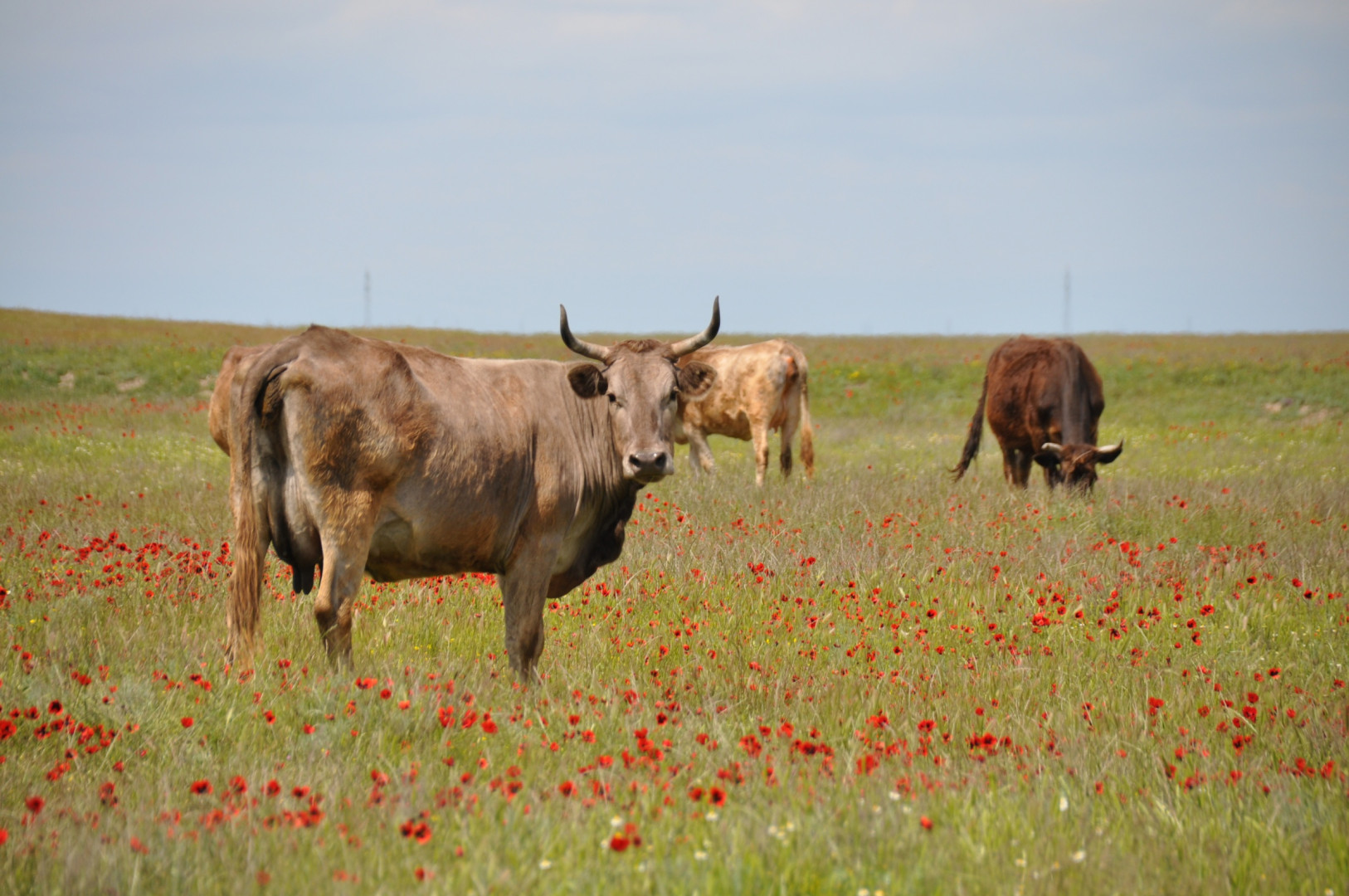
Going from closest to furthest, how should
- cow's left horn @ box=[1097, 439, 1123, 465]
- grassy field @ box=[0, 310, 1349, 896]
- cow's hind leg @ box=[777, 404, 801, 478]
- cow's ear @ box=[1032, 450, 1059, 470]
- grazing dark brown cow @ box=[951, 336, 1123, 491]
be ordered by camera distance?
grassy field @ box=[0, 310, 1349, 896]
cow's left horn @ box=[1097, 439, 1123, 465]
grazing dark brown cow @ box=[951, 336, 1123, 491]
cow's ear @ box=[1032, 450, 1059, 470]
cow's hind leg @ box=[777, 404, 801, 478]

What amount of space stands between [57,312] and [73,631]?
48424 mm

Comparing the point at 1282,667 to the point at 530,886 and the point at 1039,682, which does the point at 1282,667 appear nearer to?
the point at 1039,682

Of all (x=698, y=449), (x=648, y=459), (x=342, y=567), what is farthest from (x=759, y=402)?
(x=342, y=567)

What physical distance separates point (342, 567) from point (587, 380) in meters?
1.93

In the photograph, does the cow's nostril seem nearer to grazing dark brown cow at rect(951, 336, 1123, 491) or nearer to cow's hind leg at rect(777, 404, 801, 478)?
grazing dark brown cow at rect(951, 336, 1123, 491)

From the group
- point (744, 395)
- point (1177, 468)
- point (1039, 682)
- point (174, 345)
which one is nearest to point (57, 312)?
point (174, 345)

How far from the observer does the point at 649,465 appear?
19.1 feet

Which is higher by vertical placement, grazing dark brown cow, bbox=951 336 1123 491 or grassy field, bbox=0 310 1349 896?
grazing dark brown cow, bbox=951 336 1123 491

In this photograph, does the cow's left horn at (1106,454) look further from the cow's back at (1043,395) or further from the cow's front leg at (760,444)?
the cow's front leg at (760,444)

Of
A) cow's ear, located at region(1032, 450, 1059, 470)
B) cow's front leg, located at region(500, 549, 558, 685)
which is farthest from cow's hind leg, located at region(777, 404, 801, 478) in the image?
cow's front leg, located at region(500, 549, 558, 685)

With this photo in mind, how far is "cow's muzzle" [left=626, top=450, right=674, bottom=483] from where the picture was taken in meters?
5.84

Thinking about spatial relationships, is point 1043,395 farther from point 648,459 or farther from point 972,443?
point 648,459

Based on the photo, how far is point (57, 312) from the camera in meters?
46.7

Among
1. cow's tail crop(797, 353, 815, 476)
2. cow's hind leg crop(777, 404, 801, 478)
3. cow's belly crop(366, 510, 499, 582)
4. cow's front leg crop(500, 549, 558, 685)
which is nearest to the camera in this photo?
cow's belly crop(366, 510, 499, 582)
